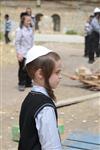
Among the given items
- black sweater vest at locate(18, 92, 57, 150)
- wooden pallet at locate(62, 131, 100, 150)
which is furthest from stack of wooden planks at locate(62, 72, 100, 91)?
black sweater vest at locate(18, 92, 57, 150)

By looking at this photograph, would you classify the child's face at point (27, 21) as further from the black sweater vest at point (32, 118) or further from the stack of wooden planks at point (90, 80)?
the black sweater vest at point (32, 118)

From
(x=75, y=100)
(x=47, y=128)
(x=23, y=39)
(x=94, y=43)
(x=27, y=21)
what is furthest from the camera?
(x=94, y=43)

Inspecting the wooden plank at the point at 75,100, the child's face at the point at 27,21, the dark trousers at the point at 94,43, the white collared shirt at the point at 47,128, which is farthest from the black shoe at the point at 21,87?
A: the white collared shirt at the point at 47,128

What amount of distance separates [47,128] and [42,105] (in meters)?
0.14

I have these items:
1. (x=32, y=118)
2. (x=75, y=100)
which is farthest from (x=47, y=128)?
(x=75, y=100)

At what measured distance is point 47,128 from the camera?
3.29 m

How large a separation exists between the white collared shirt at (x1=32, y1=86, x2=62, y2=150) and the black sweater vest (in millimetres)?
38

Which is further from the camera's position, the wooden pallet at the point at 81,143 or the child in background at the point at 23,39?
the child in background at the point at 23,39

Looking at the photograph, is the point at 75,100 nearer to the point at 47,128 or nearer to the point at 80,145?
the point at 80,145

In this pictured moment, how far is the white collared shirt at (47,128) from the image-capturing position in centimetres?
330

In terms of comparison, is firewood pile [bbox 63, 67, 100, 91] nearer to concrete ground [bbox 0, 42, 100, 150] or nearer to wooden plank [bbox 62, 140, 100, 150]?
concrete ground [bbox 0, 42, 100, 150]

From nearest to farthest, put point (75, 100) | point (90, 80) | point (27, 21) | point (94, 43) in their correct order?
point (75, 100) < point (27, 21) < point (90, 80) < point (94, 43)

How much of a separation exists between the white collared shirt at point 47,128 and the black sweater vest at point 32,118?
0.04m

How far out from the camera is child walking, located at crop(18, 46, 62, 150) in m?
3.31
